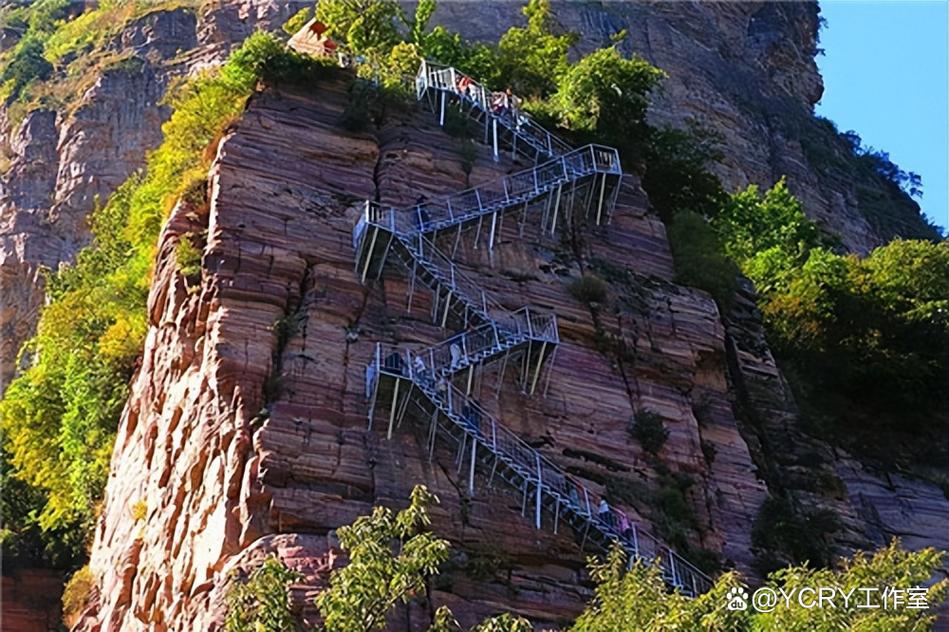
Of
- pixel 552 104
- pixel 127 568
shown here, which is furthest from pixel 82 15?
pixel 127 568

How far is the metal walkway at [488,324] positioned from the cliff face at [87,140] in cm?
2011

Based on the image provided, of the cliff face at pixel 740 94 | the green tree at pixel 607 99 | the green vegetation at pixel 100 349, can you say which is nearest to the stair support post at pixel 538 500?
the green vegetation at pixel 100 349

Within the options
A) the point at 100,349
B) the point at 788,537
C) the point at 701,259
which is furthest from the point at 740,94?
the point at 788,537

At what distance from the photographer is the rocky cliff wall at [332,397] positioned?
2895 centimetres

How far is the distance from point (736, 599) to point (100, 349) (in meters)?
18.3

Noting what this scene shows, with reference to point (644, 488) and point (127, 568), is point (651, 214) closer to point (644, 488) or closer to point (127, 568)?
point (644, 488)

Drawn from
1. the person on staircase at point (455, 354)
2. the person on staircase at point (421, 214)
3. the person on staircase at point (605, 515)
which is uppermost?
the person on staircase at point (421, 214)

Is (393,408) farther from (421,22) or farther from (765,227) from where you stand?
(765,227)

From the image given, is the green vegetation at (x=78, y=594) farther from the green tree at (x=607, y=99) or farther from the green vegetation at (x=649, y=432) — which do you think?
the green tree at (x=607, y=99)

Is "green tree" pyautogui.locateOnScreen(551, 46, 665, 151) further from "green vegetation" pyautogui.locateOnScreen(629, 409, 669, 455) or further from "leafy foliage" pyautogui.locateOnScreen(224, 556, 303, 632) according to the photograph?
"leafy foliage" pyautogui.locateOnScreen(224, 556, 303, 632)

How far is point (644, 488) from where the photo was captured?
106 ft

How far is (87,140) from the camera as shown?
60.2 metres

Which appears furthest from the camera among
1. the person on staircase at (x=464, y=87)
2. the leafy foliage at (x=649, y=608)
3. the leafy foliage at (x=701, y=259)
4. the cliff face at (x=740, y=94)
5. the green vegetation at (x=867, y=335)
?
the cliff face at (x=740, y=94)

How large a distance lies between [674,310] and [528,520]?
798cm
